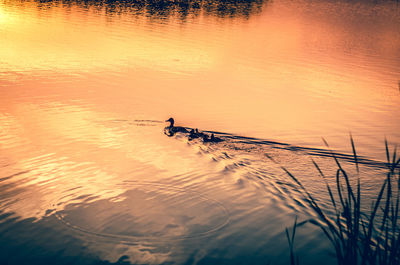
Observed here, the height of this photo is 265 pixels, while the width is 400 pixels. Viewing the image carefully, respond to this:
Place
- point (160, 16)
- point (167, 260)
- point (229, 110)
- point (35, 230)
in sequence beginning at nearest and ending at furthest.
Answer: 1. point (167, 260)
2. point (35, 230)
3. point (229, 110)
4. point (160, 16)

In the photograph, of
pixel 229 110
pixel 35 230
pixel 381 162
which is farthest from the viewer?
pixel 229 110

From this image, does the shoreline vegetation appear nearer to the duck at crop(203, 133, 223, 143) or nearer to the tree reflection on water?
the duck at crop(203, 133, 223, 143)

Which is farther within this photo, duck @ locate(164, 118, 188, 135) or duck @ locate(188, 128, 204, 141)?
duck @ locate(164, 118, 188, 135)

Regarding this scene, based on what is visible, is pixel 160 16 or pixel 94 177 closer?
pixel 94 177

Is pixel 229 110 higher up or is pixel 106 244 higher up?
pixel 229 110

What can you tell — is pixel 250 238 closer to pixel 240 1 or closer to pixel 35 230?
pixel 35 230

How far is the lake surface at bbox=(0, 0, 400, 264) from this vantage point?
21.5 ft

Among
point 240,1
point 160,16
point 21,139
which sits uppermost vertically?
point 240,1

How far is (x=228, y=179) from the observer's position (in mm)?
8859

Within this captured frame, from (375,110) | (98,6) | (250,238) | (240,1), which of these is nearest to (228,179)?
(250,238)

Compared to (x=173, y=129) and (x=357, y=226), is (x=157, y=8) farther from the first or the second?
(x=357, y=226)

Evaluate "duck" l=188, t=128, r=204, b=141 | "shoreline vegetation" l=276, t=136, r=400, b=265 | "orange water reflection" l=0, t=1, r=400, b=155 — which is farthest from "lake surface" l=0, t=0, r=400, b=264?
"shoreline vegetation" l=276, t=136, r=400, b=265

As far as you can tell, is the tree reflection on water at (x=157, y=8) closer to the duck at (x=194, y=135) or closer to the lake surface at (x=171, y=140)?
the lake surface at (x=171, y=140)

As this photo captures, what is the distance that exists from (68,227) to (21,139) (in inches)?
171
